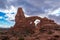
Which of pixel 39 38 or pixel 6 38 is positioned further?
pixel 6 38

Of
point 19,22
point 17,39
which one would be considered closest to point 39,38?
point 17,39

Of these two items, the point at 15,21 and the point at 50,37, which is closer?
the point at 50,37

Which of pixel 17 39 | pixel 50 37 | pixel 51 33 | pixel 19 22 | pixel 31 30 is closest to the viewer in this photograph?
pixel 50 37

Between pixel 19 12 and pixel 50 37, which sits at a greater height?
pixel 19 12

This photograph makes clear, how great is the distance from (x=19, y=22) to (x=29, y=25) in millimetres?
4258

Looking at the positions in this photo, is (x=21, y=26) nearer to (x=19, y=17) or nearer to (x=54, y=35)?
(x=19, y=17)

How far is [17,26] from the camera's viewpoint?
292 feet

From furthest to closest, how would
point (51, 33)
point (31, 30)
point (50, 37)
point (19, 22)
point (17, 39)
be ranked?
point (19, 22), point (31, 30), point (17, 39), point (51, 33), point (50, 37)

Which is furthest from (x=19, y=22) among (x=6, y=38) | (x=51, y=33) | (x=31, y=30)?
(x=51, y=33)

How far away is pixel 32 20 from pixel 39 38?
43.9m

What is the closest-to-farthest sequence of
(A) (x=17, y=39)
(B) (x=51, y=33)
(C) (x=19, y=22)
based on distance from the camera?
(B) (x=51, y=33) < (A) (x=17, y=39) < (C) (x=19, y=22)

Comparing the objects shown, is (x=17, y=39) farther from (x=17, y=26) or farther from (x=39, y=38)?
(x=17, y=26)

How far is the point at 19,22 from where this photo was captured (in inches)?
3565

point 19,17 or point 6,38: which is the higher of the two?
point 19,17
